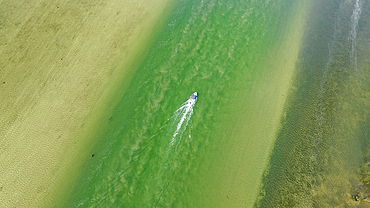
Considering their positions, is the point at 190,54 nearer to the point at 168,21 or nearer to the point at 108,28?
the point at 168,21

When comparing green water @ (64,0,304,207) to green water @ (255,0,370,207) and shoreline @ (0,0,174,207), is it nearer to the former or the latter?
shoreline @ (0,0,174,207)

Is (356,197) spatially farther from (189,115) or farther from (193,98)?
(193,98)

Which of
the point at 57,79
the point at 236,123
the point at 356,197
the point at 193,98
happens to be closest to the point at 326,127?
the point at 356,197

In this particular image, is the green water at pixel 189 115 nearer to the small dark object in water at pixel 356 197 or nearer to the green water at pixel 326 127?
the green water at pixel 326 127

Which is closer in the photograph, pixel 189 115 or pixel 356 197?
pixel 356 197

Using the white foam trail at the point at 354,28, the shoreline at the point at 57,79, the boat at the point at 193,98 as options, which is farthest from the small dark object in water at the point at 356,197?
the shoreline at the point at 57,79

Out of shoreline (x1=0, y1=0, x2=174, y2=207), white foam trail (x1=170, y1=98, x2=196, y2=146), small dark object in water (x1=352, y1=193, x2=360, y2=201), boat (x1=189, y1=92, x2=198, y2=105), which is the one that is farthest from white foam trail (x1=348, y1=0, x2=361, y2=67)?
shoreline (x1=0, y1=0, x2=174, y2=207)
